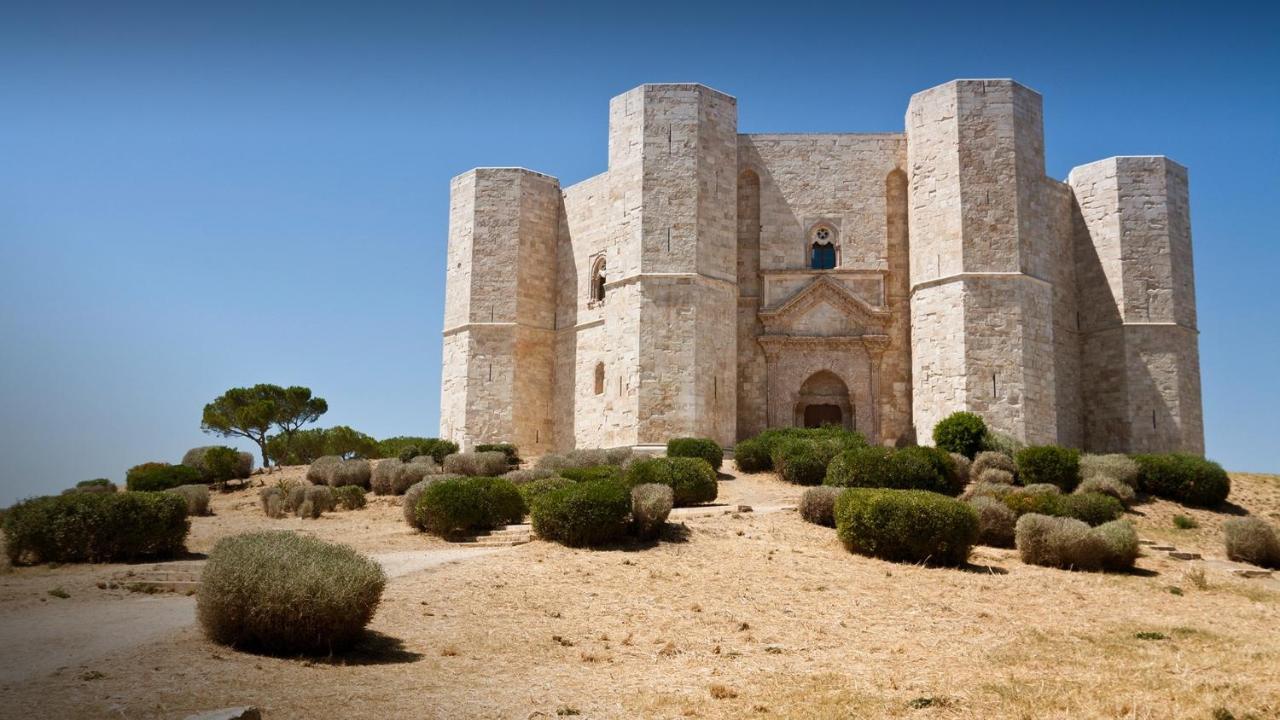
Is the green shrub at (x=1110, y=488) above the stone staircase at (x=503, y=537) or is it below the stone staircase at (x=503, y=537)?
above

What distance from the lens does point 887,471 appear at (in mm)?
17359

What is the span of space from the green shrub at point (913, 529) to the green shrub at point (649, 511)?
2.62m

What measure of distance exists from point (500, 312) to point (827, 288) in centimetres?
986

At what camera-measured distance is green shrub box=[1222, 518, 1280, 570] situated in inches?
598

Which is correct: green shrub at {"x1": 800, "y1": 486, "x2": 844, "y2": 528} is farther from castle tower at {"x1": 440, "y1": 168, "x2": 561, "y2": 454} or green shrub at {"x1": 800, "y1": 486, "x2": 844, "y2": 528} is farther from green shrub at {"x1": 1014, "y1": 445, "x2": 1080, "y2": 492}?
castle tower at {"x1": 440, "y1": 168, "x2": 561, "y2": 454}

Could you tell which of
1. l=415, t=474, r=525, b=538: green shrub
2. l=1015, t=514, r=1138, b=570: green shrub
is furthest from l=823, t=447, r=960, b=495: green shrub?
l=415, t=474, r=525, b=538: green shrub

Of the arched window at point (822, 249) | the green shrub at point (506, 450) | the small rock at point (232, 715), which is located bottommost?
the small rock at point (232, 715)

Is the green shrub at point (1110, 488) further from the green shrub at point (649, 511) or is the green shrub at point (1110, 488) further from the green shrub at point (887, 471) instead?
the green shrub at point (649, 511)

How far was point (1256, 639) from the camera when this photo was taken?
9.35 metres

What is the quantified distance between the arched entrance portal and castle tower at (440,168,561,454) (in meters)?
7.84

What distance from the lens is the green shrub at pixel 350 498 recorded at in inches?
743

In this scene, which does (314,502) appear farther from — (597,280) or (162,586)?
(597,280)

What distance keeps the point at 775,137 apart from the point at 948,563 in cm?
1752

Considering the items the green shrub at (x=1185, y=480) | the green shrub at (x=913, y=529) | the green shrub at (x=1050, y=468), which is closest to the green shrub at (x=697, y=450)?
the green shrub at (x=1050, y=468)
